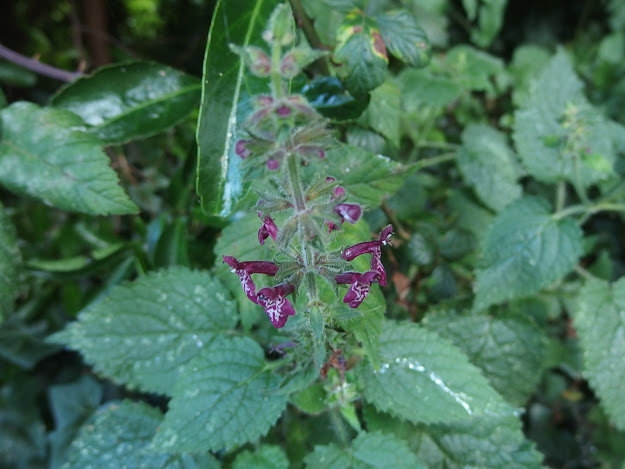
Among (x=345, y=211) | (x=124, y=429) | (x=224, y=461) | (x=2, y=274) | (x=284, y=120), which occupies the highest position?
(x=284, y=120)

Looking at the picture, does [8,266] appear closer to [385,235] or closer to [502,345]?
[385,235]

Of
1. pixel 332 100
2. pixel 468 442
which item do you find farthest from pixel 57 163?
pixel 468 442

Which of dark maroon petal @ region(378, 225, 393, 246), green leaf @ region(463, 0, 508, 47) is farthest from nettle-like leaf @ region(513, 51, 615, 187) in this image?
dark maroon petal @ region(378, 225, 393, 246)

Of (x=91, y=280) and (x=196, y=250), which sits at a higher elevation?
(x=196, y=250)

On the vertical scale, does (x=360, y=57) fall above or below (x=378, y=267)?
above

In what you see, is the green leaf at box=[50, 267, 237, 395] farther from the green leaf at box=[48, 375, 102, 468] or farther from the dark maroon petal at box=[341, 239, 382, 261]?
the green leaf at box=[48, 375, 102, 468]

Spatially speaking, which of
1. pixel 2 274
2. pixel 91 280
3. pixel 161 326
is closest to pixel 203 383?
pixel 161 326

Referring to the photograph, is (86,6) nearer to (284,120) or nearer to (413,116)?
(413,116)
